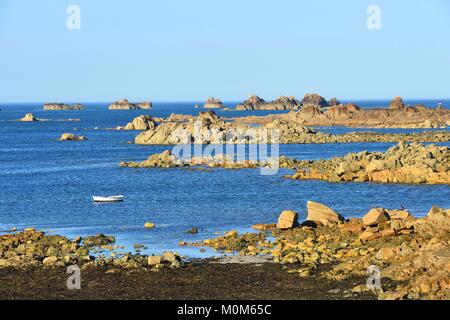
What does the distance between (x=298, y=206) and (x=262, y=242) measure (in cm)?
1873

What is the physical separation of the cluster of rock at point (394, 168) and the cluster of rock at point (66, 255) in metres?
39.1

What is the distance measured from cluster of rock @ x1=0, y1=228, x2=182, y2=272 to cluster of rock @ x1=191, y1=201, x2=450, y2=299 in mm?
5110

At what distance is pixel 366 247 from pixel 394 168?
42549 millimetres

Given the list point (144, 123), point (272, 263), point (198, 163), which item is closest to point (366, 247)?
point (272, 263)

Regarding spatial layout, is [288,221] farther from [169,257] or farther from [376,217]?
[169,257]

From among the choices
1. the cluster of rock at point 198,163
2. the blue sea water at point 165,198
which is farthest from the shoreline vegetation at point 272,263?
the cluster of rock at point 198,163

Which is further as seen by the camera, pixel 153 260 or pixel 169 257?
pixel 169 257

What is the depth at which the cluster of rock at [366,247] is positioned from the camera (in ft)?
107

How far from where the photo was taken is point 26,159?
12181cm

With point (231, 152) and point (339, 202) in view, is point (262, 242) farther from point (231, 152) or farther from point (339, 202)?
point (231, 152)

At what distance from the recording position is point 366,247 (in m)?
40.7

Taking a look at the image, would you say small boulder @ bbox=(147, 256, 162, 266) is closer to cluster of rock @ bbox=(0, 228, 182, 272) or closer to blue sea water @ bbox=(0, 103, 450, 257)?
cluster of rock @ bbox=(0, 228, 182, 272)

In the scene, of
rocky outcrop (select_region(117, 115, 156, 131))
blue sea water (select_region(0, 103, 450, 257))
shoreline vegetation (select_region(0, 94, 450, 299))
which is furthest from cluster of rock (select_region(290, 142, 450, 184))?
rocky outcrop (select_region(117, 115, 156, 131))
